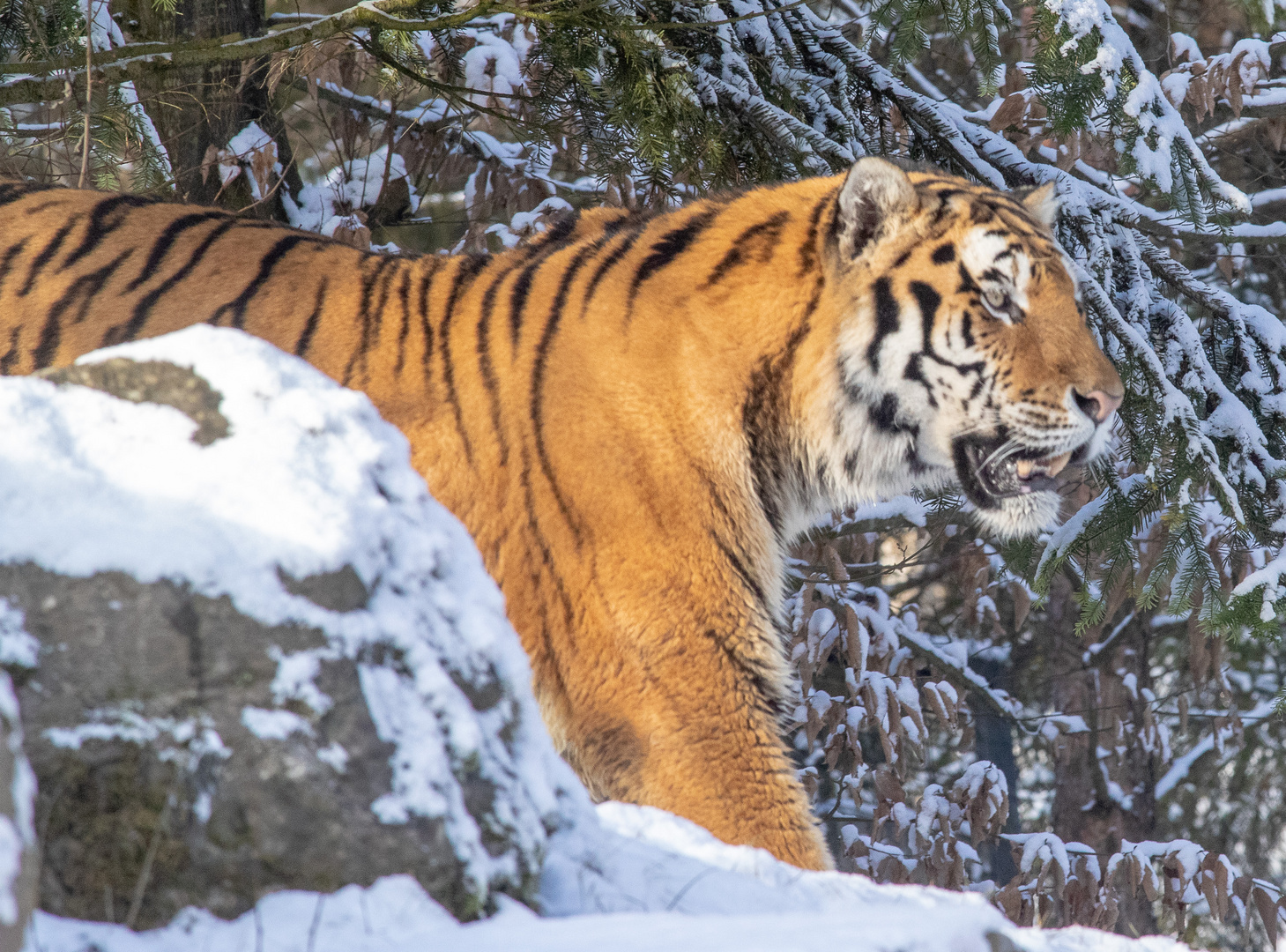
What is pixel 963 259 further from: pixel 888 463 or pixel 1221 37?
pixel 1221 37

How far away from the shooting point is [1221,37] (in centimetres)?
870

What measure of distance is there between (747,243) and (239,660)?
1989mm

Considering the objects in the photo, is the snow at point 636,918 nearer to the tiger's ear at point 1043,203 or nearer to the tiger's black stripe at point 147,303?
the tiger's black stripe at point 147,303

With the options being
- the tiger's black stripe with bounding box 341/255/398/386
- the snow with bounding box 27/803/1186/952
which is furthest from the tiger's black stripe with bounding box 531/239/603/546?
the snow with bounding box 27/803/1186/952

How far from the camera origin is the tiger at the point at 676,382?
277 cm

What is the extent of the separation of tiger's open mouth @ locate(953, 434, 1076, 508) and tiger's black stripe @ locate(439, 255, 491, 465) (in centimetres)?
124

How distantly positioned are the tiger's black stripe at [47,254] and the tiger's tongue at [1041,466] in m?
2.62

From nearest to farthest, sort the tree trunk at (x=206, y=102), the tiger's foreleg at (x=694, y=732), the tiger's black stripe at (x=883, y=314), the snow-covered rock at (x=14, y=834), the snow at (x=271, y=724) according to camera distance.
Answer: the snow-covered rock at (x=14, y=834) < the snow at (x=271, y=724) < the tiger's foreleg at (x=694, y=732) < the tiger's black stripe at (x=883, y=314) < the tree trunk at (x=206, y=102)

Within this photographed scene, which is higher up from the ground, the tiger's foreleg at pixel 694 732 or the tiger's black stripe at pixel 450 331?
the tiger's black stripe at pixel 450 331

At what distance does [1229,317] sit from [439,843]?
3788 mm

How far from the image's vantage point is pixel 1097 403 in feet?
9.74

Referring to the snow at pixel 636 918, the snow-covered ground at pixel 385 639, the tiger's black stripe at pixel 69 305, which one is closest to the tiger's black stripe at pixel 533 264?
the tiger's black stripe at pixel 69 305

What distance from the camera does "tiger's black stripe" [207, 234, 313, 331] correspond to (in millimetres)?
3201

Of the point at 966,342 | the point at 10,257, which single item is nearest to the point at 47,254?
the point at 10,257
